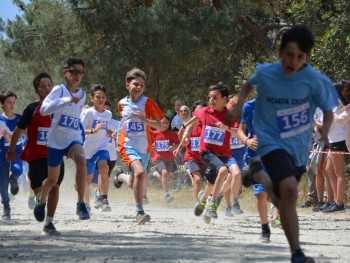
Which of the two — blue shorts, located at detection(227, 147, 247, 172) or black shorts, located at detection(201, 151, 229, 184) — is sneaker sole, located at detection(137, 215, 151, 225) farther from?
blue shorts, located at detection(227, 147, 247, 172)

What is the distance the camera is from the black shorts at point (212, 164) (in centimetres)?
1211

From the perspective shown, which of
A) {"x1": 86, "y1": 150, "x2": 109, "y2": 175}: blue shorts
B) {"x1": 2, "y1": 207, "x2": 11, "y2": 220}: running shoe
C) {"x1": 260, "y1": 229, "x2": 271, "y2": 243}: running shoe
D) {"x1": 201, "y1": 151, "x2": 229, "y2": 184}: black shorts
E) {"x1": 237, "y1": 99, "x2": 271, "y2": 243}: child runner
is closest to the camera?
{"x1": 237, "y1": 99, "x2": 271, "y2": 243}: child runner

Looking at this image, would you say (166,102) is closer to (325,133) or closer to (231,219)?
Result: (231,219)

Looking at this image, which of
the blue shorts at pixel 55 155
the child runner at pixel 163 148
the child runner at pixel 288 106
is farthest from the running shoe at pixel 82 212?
the child runner at pixel 163 148

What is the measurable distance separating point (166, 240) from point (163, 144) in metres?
10.2

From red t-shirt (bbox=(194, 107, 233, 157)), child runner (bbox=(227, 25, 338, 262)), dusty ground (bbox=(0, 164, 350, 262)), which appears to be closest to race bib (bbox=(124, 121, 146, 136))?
red t-shirt (bbox=(194, 107, 233, 157))

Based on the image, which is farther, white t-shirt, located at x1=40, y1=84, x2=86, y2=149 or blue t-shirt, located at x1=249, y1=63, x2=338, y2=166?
white t-shirt, located at x1=40, y1=84, x2=86, y2=149

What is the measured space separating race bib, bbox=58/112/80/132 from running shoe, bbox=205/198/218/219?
2436 millimetres

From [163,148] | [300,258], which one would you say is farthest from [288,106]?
[163,148]

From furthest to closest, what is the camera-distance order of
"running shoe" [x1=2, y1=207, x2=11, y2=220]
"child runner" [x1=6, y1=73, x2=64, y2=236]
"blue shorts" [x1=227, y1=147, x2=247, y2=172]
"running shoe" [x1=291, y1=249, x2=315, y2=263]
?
"blue shorts" [x1=227, y1=147, x2=247, y2=172] < "running shoe" [x1=2, y1=207, x2=11, y2=220] < "child runner" [x1=6, y1=73, x2=64, y2=236] < "running shoe" [x1=291, y1=249, x2=315, y2=263]

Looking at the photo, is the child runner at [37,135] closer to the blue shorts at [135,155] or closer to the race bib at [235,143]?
the blue shorts at [135,155]

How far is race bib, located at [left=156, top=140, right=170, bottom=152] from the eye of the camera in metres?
19.4

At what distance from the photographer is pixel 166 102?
83.7 ft

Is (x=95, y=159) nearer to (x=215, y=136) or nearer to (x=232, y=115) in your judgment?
(x=215, y=136)
